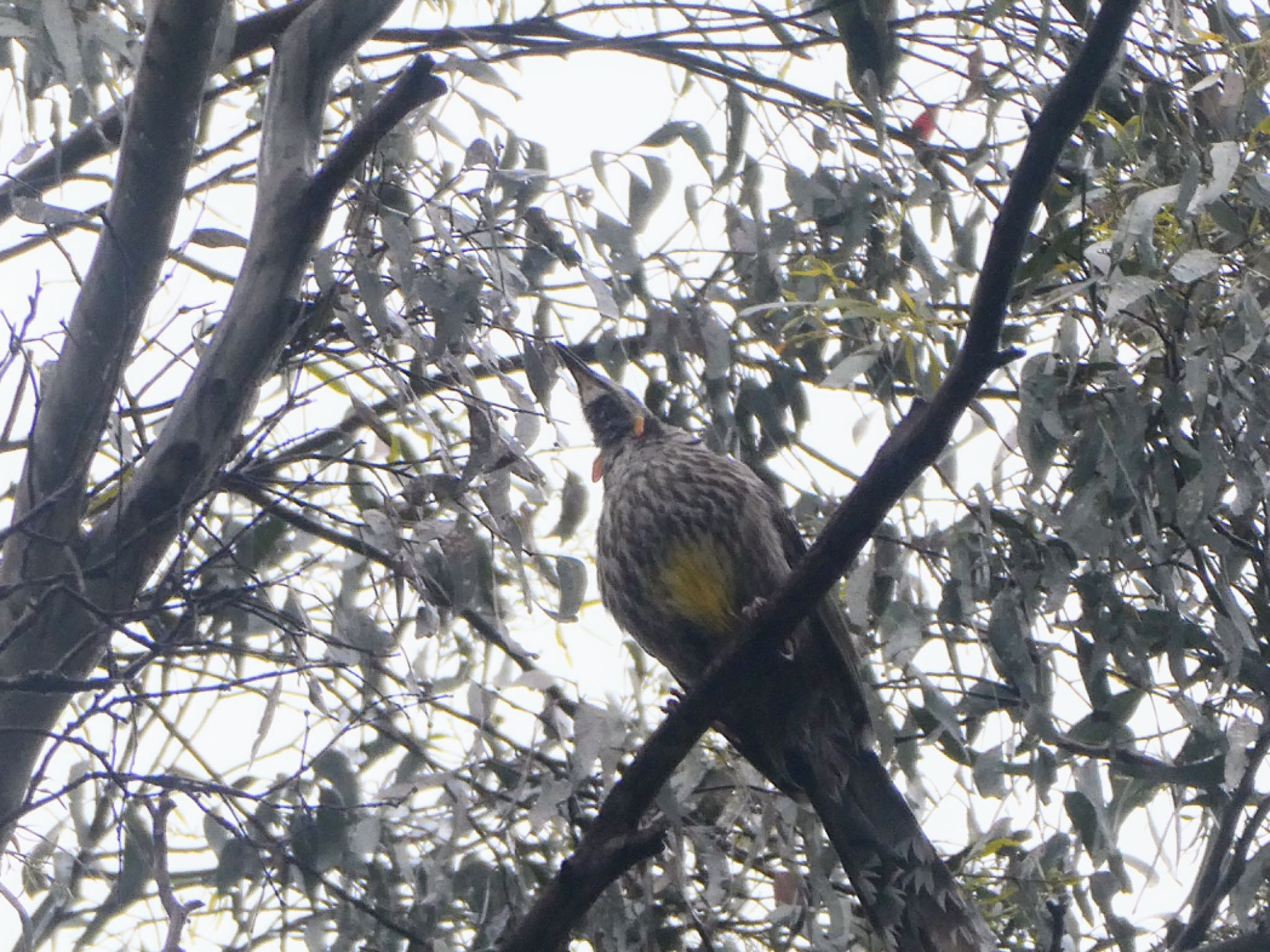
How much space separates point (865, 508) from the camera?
79.9 inches

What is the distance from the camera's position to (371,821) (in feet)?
8.64

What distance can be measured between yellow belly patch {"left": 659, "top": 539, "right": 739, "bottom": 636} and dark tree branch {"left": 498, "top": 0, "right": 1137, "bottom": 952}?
78 cm

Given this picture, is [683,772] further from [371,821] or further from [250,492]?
[250,492]

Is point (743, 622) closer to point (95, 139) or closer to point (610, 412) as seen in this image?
point (610, 412)

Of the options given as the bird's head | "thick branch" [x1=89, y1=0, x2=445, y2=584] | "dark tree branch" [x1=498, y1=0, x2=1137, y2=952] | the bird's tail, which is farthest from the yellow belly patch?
"thick branch" [x1=89, y1=0, x2=445, y2=584]

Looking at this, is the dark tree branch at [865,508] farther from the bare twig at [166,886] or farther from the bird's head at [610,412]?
the bird's head at [610,412]

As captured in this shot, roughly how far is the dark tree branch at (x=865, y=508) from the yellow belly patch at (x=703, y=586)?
779 millimetres

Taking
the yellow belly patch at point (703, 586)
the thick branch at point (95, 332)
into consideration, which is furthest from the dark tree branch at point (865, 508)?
the thick branch at point (95, 332)

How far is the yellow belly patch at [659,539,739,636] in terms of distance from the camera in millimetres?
3232

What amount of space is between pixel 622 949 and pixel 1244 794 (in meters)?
1.18

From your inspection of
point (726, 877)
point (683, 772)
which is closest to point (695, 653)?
point (683, 772)

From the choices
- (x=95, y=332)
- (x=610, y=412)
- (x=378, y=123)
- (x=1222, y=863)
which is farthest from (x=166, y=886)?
(x=610, y=412)

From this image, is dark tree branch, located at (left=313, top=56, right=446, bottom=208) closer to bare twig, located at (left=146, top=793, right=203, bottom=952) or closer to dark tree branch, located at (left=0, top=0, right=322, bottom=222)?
dark tree branch, located at (left=0, top=0, right=322, bottom=222)

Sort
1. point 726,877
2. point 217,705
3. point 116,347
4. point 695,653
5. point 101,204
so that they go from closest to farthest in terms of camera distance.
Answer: point 116,347 → point 101,204 → point 726,877 → point 695,653 → point 217,705
